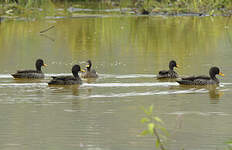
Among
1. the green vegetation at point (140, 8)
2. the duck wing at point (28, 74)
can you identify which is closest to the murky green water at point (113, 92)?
the duck wing at point (28, 74)

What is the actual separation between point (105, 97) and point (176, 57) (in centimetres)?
712

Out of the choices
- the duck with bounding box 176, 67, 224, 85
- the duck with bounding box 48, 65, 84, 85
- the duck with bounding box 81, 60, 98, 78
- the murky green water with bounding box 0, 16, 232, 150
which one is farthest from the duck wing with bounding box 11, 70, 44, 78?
the duck with bounding box 176, 67, 224, 85

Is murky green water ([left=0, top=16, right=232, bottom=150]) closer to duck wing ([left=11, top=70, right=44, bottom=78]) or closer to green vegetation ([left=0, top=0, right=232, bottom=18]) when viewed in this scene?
duck wing ([left=11, top=70, right=44, bottom=78])

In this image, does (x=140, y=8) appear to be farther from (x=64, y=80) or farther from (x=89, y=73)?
(x=64, y=80)

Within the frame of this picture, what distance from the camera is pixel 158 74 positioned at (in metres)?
17.6

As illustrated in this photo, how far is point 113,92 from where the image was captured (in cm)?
1516

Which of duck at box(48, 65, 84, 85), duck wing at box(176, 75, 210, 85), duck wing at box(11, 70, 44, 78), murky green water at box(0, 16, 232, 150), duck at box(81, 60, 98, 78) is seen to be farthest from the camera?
duck at box(81, 60, 98, 78)

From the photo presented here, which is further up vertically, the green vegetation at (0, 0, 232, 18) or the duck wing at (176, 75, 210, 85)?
the green vegetation at (0, 0, 232, 18)

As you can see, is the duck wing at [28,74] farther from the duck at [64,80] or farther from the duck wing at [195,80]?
the duck wing at [195,80]

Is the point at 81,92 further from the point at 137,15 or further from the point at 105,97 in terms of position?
the point at 137,15

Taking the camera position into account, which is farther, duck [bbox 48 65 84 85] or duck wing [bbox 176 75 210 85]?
duck [bbox 48 65 84 85]

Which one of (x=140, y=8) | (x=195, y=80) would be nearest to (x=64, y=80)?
(x=195, y=80)

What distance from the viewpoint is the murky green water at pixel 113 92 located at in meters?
10.4

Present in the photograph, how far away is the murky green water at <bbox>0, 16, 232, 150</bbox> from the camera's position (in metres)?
10.4
